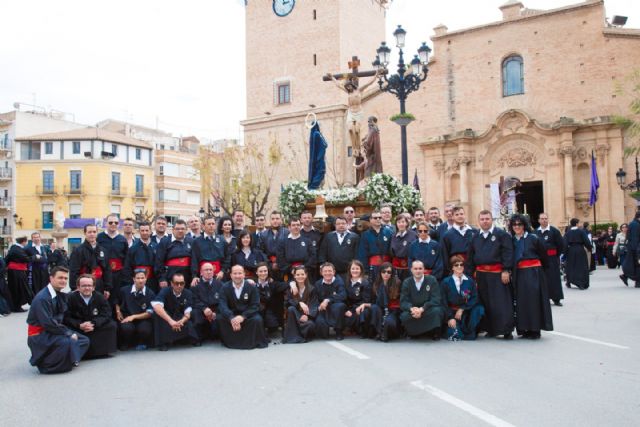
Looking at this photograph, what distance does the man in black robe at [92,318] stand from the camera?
780cm

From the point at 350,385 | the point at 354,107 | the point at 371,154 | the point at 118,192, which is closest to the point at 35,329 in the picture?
the point at 350,385

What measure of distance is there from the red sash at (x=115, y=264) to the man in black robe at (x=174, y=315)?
137 cm

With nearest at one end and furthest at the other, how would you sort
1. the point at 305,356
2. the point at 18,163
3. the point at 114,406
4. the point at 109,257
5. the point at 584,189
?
1. the point at 114,406
2. the point at 305,356
3. the point at 109,257
4. the point at 584,189
5. the point at 18,163

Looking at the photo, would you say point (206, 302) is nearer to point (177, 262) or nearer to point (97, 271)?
point (177, 262)

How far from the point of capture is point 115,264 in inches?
388

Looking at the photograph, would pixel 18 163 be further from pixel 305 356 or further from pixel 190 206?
pixel 305 356

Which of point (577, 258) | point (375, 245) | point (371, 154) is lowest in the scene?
point (577, 258)

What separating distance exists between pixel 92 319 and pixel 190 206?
50.8 metres

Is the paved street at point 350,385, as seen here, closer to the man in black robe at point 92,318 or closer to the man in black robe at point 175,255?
the man in black robe at point 92,318

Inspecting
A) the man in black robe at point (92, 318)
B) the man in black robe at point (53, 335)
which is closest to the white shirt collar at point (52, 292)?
the man in black robe at point (53, 335)

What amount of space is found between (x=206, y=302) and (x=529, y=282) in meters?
4.83

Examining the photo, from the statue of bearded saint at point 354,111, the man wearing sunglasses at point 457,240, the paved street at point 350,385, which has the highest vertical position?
the statue of bearded saint at point 354,111

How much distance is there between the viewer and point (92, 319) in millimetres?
7906

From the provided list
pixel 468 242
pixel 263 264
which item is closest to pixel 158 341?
pixel 263 264
